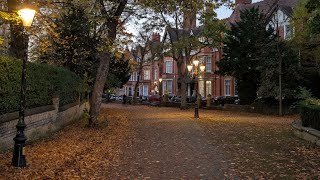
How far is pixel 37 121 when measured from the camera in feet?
45.1

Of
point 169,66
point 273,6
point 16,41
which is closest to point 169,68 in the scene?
point 169,66

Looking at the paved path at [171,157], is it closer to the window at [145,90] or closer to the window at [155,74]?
the window at [155,74]

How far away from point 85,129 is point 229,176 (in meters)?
10.9

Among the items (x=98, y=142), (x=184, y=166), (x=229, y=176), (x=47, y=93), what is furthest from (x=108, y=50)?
(x=229, y=176)

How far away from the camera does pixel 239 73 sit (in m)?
32.9

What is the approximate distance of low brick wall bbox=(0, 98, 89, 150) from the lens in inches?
421

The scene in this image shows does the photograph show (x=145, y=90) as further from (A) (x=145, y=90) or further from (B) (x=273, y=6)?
(B) (x=273, y=6)

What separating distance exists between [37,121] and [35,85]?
1370 millimetres

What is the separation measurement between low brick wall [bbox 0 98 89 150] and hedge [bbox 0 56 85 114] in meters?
0.29

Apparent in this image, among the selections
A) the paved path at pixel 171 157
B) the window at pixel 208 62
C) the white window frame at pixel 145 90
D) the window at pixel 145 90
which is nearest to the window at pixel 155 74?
the white window frame at pixel 145 90

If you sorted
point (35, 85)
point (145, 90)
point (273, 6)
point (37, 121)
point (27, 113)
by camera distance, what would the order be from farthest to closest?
1. point (145, 90)
2. point (273, 6)
3. point (35, 85)
4. point (37, 121)
5. point (27, 113)

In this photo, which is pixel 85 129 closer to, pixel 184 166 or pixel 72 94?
pixel 72 94

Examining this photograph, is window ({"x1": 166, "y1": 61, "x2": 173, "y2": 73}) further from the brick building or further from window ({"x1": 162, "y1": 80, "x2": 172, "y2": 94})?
window ({"x1": 162, "y1": 80, "x2": 172, "y2": 94})

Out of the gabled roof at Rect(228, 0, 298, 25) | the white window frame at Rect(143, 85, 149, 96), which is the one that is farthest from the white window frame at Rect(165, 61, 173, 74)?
the gabled roof at Rect(228, 0, 298, 25)
